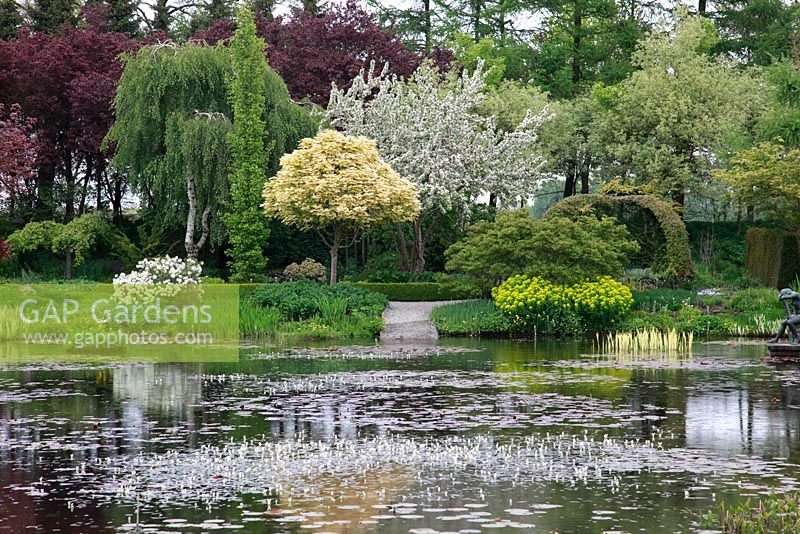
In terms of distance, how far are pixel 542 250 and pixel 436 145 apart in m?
10.1

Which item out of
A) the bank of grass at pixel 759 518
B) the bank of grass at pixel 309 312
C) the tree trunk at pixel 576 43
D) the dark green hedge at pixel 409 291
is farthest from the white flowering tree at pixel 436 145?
the bank of grass at pixel 759 518

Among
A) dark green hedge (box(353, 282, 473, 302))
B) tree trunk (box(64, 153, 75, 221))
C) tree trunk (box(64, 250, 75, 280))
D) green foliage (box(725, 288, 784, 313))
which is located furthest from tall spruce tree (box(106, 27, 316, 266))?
green foliage (box(725, 288, 784, 313))

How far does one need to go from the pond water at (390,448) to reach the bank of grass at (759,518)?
10.3 inches

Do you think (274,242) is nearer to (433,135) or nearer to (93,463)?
(433,135)

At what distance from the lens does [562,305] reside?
2912cm

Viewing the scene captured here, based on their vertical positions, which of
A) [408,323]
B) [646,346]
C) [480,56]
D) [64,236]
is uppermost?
[480,56]

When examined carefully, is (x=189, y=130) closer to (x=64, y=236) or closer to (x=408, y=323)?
(x=64, y=236)

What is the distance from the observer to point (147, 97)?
38000 mm

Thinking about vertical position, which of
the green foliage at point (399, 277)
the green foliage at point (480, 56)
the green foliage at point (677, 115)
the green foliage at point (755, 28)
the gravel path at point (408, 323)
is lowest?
the gravel path at point (408, 323)

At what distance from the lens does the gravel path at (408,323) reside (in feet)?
93.8

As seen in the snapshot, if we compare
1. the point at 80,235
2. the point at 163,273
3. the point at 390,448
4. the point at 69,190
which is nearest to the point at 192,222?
the point at 80,235

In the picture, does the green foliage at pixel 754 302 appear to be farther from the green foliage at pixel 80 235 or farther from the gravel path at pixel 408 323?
the green foliage at pixel 80 235

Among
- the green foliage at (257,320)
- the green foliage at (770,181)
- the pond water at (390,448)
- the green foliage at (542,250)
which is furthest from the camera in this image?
the green foliage at (770,181)

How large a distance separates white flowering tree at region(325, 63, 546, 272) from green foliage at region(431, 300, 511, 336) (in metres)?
8.07
